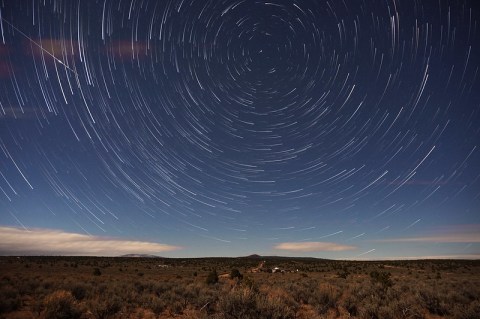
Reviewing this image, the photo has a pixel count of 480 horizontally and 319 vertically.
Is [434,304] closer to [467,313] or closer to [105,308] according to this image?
[467,313]

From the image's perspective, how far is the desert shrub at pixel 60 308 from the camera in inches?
467

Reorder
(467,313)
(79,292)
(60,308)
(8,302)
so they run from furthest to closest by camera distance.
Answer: (79,292)
(8,302)
(467,313)
(60,308)

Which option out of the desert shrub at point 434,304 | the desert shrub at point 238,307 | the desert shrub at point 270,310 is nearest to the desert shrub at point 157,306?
the desert shrub at point 238,307

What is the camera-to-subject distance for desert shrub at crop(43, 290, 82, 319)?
1187 centimetres

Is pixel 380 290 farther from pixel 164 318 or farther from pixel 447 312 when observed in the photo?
pixel 164 318

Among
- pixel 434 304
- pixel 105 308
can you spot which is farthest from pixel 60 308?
pixel 434 304

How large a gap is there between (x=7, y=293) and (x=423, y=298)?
20747mm

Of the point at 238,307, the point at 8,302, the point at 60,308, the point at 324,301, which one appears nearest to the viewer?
the point at 238,307

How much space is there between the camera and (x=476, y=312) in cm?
1323

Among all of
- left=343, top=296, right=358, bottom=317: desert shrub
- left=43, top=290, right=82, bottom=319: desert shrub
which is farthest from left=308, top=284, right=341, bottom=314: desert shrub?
left=43, top=290, right=82, bottom=319: desert shrub

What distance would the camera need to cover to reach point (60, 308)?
12242mm

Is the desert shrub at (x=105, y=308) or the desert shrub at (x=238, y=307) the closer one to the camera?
the desert shrub at (x=238, y=307)

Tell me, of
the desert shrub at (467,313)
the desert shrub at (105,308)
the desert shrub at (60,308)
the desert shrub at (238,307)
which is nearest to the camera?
the desert shrub at (238,307)

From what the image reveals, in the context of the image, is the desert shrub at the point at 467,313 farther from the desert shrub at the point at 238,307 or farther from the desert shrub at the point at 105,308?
the desert shrub at the point at 105,308
